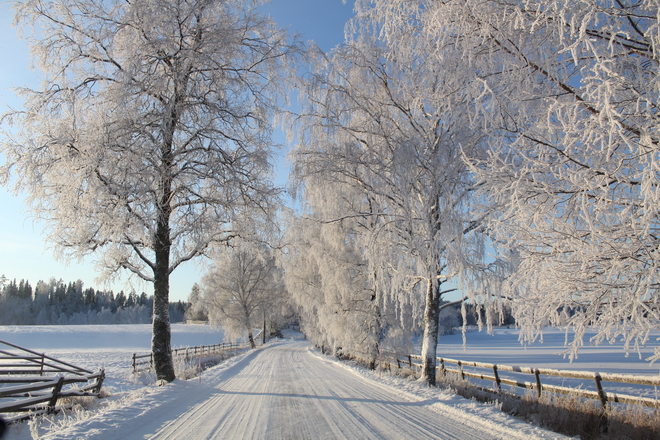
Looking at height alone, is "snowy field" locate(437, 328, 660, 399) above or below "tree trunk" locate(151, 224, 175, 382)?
below

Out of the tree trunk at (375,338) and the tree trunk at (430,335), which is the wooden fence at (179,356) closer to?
the tree trunk at (375,338)

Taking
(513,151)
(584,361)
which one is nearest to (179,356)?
(513,151)

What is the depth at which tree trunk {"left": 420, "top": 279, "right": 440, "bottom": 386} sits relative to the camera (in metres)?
9.09

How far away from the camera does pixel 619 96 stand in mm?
3213

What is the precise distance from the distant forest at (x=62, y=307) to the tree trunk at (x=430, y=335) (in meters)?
96.2

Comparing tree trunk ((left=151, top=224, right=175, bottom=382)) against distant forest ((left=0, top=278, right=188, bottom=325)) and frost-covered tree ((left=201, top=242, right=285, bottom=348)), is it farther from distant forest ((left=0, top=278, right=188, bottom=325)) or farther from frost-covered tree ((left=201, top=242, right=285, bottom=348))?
distant forest ((left=0, top=278, right=188, bottom=325))

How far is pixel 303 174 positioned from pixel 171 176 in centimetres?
324

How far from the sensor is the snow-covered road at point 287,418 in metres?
4.77

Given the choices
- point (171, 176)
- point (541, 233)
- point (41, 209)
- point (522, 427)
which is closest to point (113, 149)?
point (171, 176)

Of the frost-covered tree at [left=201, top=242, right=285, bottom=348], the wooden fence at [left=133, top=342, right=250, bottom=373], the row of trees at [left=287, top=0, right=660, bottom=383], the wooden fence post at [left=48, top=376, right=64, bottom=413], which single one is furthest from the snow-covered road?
the frost-covered tree at [left=201, top=242, right=285, bottom=348]

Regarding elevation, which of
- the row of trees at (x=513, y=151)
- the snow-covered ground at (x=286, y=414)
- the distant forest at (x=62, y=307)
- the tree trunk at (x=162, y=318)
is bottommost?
the distant forest at (x=62, y=307)

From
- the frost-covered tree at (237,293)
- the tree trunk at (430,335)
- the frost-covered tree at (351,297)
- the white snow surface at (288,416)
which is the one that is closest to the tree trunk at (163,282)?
the white snow surface at (288,416)

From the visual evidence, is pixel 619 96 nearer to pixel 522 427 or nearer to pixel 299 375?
pixel 522 427

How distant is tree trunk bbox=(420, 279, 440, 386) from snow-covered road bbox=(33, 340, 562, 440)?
4.25ft
